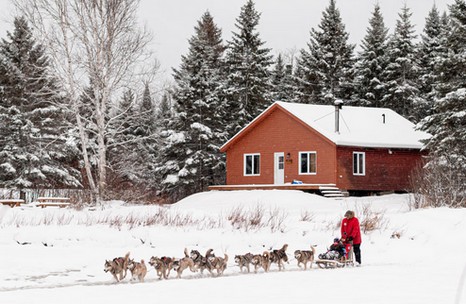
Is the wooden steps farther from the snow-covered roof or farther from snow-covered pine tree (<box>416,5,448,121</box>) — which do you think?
snow-covered pine tree (<box>416,5,448,121</box>)

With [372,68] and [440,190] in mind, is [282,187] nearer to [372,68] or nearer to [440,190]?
[440,190]

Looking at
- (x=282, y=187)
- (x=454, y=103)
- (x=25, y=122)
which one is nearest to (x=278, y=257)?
(x=454, y=103)

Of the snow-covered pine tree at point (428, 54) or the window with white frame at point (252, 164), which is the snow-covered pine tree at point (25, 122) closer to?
the window with white frame at point (252, 164)

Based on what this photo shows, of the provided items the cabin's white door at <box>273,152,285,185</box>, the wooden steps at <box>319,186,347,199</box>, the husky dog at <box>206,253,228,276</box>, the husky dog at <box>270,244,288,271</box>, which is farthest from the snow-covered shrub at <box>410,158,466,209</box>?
the husky dog at <box>206,253,228,276</box>

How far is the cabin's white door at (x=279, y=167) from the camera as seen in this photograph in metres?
37.1

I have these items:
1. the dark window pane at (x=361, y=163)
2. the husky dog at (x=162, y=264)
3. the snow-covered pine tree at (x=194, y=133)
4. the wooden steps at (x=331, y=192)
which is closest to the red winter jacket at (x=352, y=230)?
the husky dog at (x=162, y=264)

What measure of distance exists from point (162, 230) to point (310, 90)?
33556mm

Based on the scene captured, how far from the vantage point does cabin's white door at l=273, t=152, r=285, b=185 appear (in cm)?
3706

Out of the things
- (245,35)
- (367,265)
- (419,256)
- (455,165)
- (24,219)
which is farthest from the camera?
(245,35)

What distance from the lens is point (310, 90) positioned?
5053cm

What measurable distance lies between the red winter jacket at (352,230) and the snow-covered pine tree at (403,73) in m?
33.1

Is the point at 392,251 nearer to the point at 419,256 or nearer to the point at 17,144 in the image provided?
the point at 419,256

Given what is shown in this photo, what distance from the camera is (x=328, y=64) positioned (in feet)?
163

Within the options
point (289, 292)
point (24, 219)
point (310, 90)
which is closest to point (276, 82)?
point (310, 90)
